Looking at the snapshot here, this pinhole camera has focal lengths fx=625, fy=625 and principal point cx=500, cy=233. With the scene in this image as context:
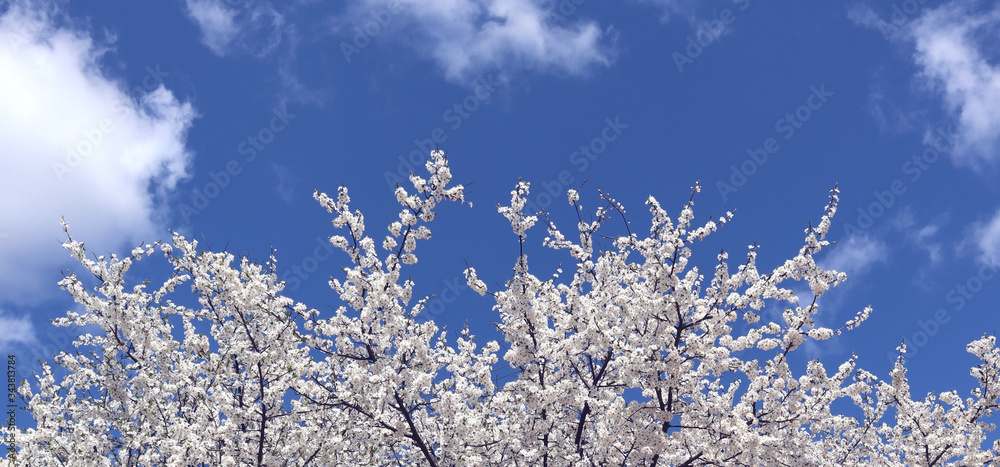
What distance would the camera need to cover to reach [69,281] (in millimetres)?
10469

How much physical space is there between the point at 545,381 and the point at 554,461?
143 cm

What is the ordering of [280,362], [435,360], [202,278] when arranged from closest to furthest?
[280,362], [435,360], [202,278]

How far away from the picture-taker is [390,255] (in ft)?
34.3

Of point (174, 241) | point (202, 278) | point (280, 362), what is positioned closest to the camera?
point (280, 362)

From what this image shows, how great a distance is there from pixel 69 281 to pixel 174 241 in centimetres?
234

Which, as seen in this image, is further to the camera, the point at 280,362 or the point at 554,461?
the point at 554,461

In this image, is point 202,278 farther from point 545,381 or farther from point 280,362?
point 545,381

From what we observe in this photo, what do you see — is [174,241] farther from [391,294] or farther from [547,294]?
[547,294]

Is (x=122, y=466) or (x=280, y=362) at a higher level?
(x=280, y=362)

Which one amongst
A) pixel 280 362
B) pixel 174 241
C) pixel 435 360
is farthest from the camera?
pixel 174 241

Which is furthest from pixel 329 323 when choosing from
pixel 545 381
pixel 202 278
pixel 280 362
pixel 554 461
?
pixel 554 461

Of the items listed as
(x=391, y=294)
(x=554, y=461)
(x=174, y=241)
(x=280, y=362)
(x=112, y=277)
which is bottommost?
(x=554, y=461)

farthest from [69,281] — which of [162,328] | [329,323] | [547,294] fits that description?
[547,294]

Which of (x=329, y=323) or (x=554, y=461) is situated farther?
(x=554, y=461)
